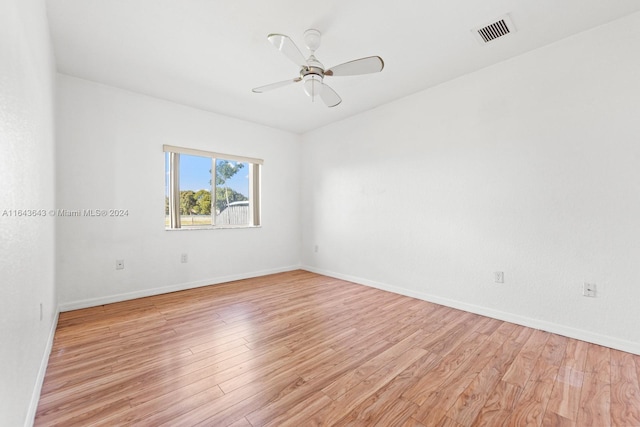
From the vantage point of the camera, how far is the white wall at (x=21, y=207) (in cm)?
99

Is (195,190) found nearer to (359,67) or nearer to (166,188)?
(166,188)

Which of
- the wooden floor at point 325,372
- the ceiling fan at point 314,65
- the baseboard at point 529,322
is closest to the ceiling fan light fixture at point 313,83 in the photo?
the ceiling fan at point 314,65

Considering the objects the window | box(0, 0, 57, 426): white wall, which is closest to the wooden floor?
box(0, 0, 57, 426): white wall

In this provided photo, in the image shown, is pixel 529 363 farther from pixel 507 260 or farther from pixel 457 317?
pixel 507 260

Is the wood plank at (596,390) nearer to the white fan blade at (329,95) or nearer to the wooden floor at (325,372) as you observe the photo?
the wooden floor at (325,372)

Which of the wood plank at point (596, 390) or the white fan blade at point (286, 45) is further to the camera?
the white fan blade at point (286, 45)

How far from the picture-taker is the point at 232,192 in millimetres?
4402

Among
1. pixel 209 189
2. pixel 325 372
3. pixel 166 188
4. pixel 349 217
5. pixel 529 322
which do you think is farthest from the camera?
pixel 349 217

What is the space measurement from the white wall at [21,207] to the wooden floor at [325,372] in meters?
0.36

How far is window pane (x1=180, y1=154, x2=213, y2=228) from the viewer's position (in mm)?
3832

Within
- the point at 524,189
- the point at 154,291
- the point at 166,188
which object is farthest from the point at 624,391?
the point at 166,188

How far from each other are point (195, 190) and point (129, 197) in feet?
2.75

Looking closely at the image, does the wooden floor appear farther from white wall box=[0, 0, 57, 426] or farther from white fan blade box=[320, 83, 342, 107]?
white fan blade box=[320, 83, 342, 107]

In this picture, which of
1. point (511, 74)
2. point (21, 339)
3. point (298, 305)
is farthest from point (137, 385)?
point (511, 74)
